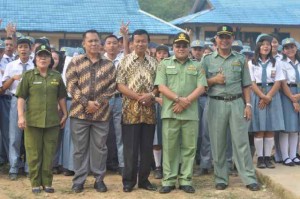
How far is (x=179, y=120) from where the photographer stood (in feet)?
20.3

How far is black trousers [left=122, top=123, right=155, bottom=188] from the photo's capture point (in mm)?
6246

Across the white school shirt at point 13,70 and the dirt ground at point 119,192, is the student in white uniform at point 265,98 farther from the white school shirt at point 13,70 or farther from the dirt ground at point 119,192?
the white school shirt at point 13,70

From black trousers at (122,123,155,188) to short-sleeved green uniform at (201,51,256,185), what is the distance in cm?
89

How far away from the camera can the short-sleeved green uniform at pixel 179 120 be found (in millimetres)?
6176

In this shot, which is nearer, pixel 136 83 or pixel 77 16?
pixel 136 83

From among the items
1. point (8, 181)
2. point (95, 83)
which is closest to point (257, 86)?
point (95, 83)

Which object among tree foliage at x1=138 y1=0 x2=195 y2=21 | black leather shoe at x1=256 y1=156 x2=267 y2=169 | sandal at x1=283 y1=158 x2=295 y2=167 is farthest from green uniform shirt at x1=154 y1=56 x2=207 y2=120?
tree foliage at x1=138 y1=0 x2=195 y2=21

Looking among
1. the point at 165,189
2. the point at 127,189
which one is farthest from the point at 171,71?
the point at 127,189

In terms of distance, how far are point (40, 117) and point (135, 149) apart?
1262 mm

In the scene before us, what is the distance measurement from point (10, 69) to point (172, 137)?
2548 mm

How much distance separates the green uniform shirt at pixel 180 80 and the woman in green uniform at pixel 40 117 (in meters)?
1.37

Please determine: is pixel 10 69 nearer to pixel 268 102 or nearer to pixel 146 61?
pixel 146 61

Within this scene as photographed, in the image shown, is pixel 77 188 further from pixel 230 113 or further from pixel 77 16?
pixel 77 16

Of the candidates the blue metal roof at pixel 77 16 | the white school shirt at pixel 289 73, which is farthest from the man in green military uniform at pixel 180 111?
the blue metal roof at pixel 77 16
